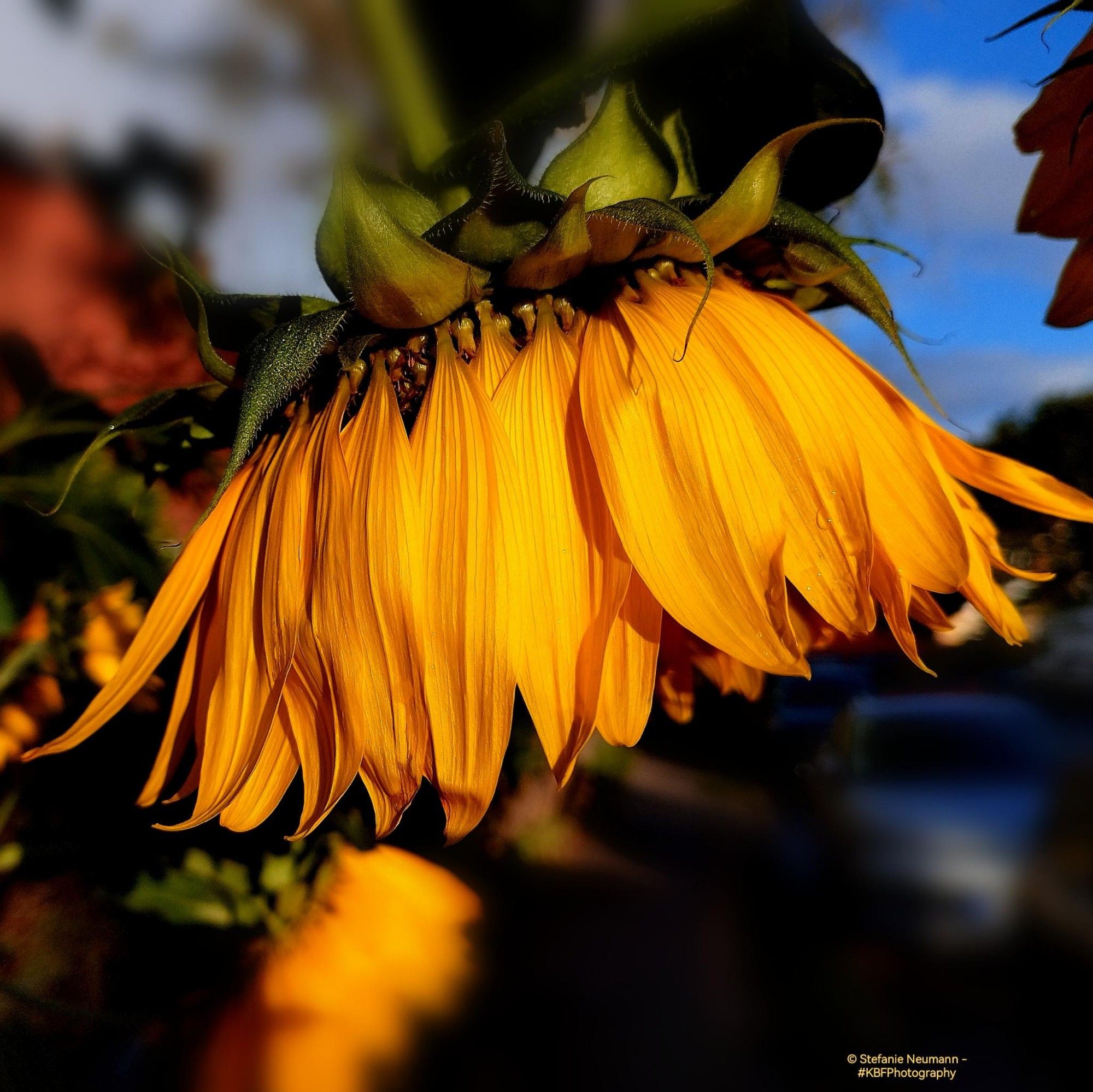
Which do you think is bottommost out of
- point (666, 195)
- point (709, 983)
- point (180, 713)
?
point (709, 983)

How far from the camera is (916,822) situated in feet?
1.19

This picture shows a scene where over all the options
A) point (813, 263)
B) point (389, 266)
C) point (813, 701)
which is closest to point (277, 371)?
point (389, 266)

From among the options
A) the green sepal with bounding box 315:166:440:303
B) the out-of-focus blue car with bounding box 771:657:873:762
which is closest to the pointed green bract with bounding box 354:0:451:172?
the green sepal with bounding box 315:166:440:303

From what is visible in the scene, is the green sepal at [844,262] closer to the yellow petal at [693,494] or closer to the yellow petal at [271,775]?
the yellow petal at [693,494]

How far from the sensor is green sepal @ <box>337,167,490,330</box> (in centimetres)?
20

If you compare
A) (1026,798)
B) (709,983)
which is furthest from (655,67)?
(709,983)

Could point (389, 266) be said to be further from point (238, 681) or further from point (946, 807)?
point (946, 807)

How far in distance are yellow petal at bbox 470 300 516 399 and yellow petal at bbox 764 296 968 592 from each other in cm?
7

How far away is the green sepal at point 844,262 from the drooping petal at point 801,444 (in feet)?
0.06

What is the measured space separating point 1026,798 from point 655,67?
291mm

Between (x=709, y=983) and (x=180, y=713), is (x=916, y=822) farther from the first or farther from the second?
(x=180, y=713)

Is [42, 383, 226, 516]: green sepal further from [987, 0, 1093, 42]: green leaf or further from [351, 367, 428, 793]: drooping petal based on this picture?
[987, 0, 1093, 42]: green leaf

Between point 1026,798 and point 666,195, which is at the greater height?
point 666,195

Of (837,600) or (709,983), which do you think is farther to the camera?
(709,983)
